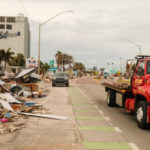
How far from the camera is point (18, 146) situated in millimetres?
7039

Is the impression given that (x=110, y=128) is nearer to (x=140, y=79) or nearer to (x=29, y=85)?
(x=140, y=79)

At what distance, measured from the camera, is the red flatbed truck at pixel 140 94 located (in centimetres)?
914

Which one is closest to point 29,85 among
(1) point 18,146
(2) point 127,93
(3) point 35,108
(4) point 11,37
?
(3) point 35,108

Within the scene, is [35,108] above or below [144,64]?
below

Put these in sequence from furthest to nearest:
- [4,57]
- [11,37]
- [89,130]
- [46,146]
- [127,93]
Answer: [11,37] → [4,57] → [127,93] → [89,130] → [46,146]

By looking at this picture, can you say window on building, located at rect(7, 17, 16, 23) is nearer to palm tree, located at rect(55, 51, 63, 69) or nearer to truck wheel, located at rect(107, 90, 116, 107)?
palm tree, located at rect(55, 51, 63, 69)

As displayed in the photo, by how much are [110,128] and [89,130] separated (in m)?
0.81

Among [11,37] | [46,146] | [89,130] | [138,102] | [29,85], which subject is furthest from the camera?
[11,37]

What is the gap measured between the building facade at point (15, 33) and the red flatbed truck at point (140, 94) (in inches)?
5011

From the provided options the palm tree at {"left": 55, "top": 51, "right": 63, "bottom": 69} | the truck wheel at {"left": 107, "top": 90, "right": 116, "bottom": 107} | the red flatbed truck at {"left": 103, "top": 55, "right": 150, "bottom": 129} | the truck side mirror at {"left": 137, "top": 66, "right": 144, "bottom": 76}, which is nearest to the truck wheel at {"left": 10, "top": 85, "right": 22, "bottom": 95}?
the truck wheel at {"left": 107, "top": 90, "right": 116, "bottom": 107}

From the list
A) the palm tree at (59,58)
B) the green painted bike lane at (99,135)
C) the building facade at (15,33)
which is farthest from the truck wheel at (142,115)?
the building facade at (15,33)

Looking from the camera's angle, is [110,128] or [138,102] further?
[138,102]

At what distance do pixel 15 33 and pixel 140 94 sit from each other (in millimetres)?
133389

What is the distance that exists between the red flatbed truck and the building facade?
12727cm
